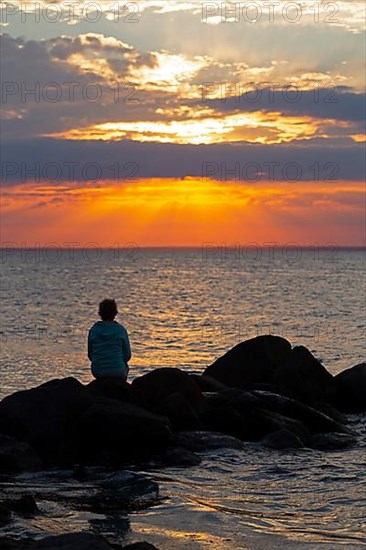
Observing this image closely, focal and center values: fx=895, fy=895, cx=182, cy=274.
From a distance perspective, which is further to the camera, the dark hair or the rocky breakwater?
the dark hair

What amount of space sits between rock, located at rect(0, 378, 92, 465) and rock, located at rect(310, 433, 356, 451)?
397 centimetres

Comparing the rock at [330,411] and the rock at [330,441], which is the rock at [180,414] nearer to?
the rock at [330,441]

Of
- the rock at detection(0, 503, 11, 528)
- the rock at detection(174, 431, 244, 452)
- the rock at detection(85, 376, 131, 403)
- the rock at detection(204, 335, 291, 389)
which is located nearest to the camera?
the rock at detection(0, 503, 11, 528)

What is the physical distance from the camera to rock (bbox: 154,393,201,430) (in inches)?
587

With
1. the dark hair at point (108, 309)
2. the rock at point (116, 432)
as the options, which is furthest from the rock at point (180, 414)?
the dark hair at point (108, 309)

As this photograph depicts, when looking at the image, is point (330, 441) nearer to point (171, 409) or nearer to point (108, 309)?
point (171, 409)

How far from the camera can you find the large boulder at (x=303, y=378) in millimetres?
18428

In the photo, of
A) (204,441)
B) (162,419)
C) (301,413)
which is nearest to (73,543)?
(162,419)

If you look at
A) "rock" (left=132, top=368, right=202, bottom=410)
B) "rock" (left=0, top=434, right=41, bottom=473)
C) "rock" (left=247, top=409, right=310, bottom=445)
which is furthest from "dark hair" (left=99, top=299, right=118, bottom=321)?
"rock" (left=0, top=434, right=41, bottom=473)

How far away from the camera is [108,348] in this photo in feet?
51.4

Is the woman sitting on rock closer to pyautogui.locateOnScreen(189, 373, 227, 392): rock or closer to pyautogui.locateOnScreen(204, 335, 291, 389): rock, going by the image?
pyautogui.locateOnScreen(189, 373, 227, 392): rock

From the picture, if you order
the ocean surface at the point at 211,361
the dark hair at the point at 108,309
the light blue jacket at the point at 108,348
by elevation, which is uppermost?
the dark hair at the point at 108,309

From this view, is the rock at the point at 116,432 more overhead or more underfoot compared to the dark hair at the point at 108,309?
more underfoot

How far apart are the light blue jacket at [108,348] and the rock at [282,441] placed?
2879mm
